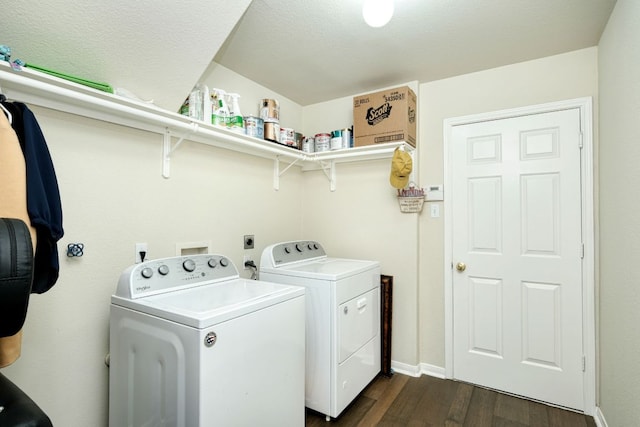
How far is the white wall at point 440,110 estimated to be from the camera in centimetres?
223

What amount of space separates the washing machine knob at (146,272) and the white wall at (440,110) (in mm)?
1934

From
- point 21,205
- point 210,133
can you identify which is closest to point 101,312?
point 21,205

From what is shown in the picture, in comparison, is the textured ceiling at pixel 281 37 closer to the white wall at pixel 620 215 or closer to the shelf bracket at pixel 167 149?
the shelf bracket at pixel 167 149

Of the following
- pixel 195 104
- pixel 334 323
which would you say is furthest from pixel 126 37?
pixel 334 323

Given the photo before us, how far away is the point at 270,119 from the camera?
2414mm

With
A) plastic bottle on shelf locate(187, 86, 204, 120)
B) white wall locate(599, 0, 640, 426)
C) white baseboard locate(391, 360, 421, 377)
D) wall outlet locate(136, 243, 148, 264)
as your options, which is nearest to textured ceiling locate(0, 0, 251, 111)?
plastic bottle on shelf locate(187, 86, 204, 120)

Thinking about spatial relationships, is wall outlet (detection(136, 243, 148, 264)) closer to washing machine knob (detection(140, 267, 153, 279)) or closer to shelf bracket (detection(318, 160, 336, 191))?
washing machine knob (detection(140, 267, 153, 279))

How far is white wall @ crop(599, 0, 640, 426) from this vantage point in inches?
56.2

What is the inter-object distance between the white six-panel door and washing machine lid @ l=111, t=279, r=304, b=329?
1479 millimetres

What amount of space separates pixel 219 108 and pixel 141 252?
1.00m

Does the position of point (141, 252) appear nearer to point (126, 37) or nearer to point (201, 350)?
point (201, 350)

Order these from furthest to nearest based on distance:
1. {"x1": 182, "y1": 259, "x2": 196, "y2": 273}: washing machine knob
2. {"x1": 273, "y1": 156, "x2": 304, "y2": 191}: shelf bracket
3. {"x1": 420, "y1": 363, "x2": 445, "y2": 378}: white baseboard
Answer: {"x1": 273, "y1": 156, "x2": 304, "y2": 191}: shelf bracket
{"x1": 420, "y1": 363, "x2": 445, "y2": 378}: white baseboard
{"x1": 182, "y1": 259, "x2": 196, "y2": 273}: washing machine knob

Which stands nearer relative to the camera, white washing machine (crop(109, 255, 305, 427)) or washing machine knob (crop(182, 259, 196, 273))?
white washing machine (crop(109, 255, 305, 427))

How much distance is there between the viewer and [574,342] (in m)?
2.10
